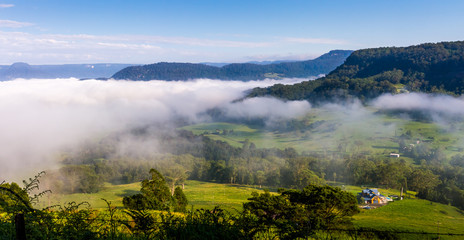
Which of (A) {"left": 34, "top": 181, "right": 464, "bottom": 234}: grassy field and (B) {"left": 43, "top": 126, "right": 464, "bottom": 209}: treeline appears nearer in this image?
(A) {"left": 34, "top": 181, "right": 464, "bottom": 234}: grassy field

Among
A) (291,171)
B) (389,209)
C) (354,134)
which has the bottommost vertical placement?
(354,134)

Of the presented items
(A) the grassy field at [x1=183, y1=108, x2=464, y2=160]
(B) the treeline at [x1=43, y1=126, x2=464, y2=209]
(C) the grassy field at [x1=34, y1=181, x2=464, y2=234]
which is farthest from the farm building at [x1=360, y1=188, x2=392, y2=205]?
(A) the grassy field at [x1=183, y1=108, x2=464, y2=160]

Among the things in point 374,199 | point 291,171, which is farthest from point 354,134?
point 374,199

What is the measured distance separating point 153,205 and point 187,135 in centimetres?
14335

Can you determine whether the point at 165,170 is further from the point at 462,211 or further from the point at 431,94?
the point at 431,94

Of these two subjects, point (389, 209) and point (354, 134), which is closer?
point (389, 209)

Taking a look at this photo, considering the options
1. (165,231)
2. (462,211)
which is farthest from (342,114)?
(165,231)

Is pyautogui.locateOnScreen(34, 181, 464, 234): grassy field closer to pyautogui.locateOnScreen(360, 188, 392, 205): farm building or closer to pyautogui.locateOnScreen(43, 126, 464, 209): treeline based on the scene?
pyautogui.locateOnScreen(360, 188, 392, 205): farm building

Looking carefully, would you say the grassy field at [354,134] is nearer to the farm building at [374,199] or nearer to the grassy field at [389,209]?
the farm building at [374,199]

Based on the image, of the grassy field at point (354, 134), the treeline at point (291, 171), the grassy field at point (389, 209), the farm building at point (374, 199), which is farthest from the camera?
the grassy field at point (354, 134)

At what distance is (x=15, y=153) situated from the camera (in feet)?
494

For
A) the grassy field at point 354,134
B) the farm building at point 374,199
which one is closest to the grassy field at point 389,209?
the farm building at point 374,199

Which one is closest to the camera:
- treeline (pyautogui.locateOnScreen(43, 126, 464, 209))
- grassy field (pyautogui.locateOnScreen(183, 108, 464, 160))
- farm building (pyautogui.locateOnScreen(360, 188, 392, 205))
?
farm building (pyautogui.locateOnScreen(360, 188, 392, 205))

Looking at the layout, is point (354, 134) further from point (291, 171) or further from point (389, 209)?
point (389, 209)
